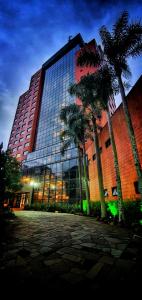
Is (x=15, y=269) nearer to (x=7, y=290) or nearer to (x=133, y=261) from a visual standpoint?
(x=7, y=290)

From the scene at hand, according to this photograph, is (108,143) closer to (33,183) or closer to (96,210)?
(96,210)

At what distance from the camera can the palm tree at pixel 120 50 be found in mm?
7520

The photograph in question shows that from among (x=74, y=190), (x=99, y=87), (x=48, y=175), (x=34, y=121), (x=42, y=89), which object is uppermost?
(x=42, y=89)

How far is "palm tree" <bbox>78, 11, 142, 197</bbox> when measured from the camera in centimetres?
752

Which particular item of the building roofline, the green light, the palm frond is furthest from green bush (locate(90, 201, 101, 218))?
the building roofline

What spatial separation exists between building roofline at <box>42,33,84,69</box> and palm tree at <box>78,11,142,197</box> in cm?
3615

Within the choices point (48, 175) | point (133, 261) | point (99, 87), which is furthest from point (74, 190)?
point (133, 261)

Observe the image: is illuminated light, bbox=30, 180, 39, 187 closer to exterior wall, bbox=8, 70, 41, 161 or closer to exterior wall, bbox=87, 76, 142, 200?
exterior wall, bbox=8, 70, 41, 161

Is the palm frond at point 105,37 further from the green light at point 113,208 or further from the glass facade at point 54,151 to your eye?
the glass facade at point 54,151

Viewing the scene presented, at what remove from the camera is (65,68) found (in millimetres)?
36781

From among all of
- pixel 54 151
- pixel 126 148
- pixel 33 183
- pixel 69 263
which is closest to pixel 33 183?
pixel 33 183

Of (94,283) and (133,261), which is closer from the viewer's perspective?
(94,283)

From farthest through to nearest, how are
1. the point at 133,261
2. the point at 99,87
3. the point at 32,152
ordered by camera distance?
the point at 32,152 < the point at 99,87 < the point at 133,261

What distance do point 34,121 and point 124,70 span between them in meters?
31.8
